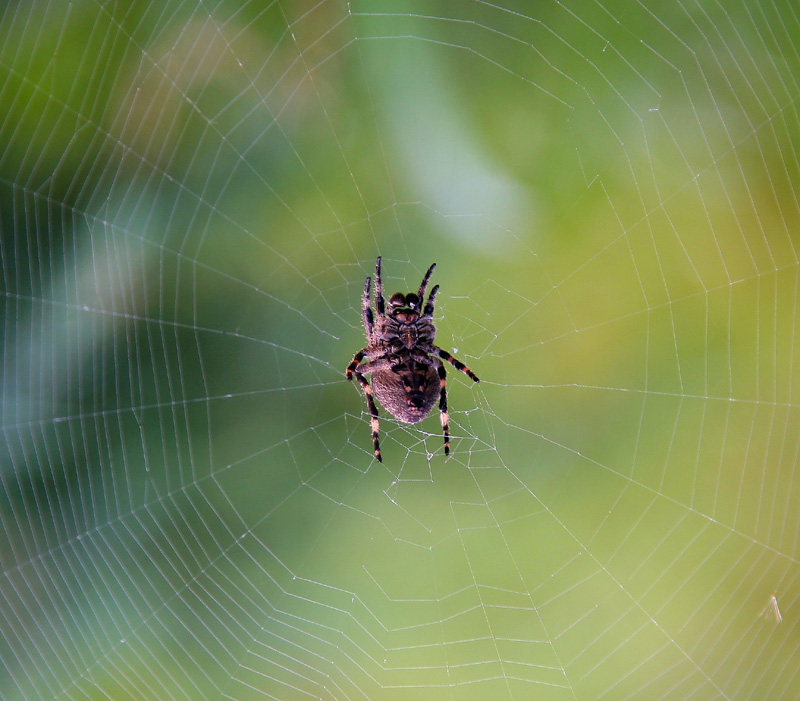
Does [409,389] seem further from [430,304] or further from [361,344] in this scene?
Answer: [361,344]

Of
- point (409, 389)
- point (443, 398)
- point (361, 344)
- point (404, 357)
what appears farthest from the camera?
point (361, 344)

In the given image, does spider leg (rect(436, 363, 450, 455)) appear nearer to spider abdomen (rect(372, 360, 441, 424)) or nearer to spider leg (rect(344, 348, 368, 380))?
spider abdomen (rect(372, 360, 441, 424))

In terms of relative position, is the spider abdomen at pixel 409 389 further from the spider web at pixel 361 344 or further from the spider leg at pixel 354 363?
the spider web at pixel 361 344

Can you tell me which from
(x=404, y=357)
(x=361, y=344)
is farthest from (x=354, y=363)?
(x=361, y=344)

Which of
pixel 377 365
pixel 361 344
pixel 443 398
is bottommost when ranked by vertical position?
pixel 443 398

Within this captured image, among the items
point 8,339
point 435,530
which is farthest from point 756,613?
point 8,339

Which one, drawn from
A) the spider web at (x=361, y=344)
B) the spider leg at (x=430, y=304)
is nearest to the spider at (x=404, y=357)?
the spider leg at (x=430, y=304)

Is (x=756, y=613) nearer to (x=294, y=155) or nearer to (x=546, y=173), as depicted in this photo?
(x=546, y=173)

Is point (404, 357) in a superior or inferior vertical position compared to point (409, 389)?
superior
